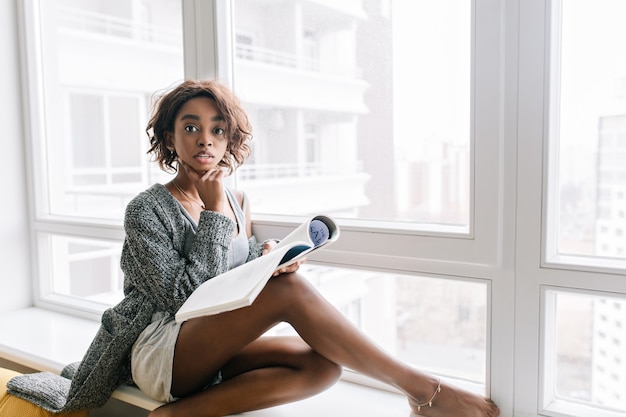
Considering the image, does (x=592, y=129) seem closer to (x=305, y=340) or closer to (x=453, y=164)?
(x=453, y=164)

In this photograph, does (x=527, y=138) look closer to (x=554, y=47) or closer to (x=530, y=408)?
(x=554, y=47)

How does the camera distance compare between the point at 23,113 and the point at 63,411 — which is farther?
the point at 23,113

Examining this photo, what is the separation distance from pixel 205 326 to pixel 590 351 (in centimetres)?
86

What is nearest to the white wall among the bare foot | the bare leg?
the bare leg

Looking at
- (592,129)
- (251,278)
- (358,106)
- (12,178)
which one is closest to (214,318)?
(251,278)

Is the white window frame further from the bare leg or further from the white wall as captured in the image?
the white wall

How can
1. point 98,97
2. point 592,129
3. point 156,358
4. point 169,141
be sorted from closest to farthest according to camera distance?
point 592,129
point 156,358
point 169,141
point 98,97

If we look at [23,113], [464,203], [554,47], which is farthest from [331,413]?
[23,113]

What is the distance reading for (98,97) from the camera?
230cm

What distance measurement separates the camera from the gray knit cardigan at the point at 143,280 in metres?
1.36

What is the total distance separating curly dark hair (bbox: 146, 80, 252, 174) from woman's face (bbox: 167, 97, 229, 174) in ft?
0.05

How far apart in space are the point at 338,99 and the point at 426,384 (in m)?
0.77

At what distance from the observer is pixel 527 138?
1.27 m

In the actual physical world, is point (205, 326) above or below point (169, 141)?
below
